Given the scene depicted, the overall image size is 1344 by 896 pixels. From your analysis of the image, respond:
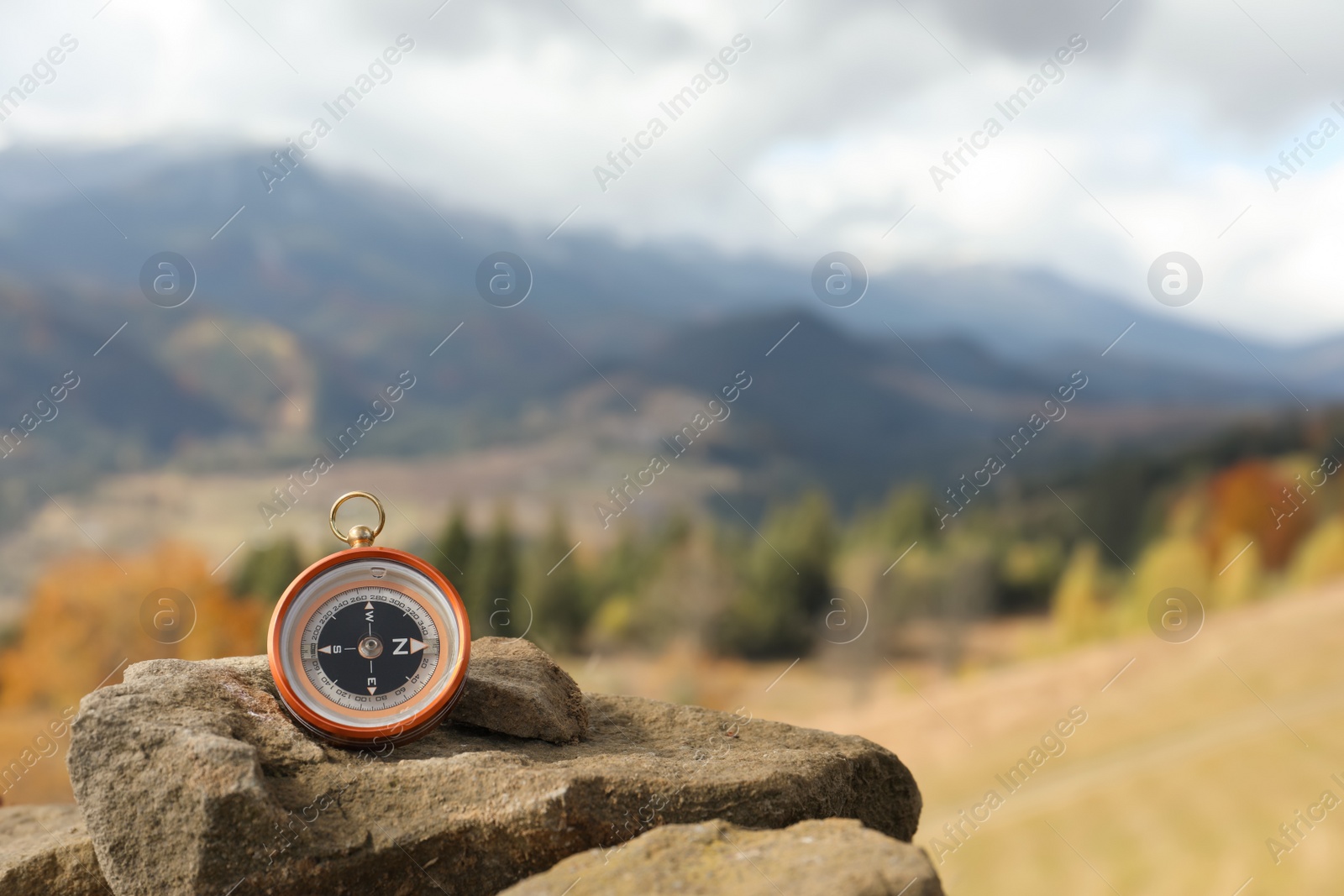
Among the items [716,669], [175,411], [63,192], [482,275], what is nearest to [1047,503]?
[716,669]

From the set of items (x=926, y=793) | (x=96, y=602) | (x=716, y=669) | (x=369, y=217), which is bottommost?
(x=369, y=217)

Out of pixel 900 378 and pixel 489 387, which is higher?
pixel 900 378

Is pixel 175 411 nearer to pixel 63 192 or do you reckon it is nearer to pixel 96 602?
pixel 63 192

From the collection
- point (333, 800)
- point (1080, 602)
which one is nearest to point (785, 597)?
point (1080, 602)

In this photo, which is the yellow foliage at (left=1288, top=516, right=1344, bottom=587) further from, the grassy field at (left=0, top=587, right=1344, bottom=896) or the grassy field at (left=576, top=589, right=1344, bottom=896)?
the grassy field at (left=0, top=587, right=1344, bottom=896)

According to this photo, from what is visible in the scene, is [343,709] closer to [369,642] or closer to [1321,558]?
[369,642]

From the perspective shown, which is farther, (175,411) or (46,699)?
(175,411)

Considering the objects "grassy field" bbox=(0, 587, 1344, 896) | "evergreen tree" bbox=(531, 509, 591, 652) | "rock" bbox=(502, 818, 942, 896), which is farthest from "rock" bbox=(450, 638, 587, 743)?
"evergreen tree" bbox=(531, 509, 591, 652)

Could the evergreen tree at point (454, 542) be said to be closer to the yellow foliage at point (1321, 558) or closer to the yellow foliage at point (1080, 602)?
the yellow foliage at point (1080, 602)
